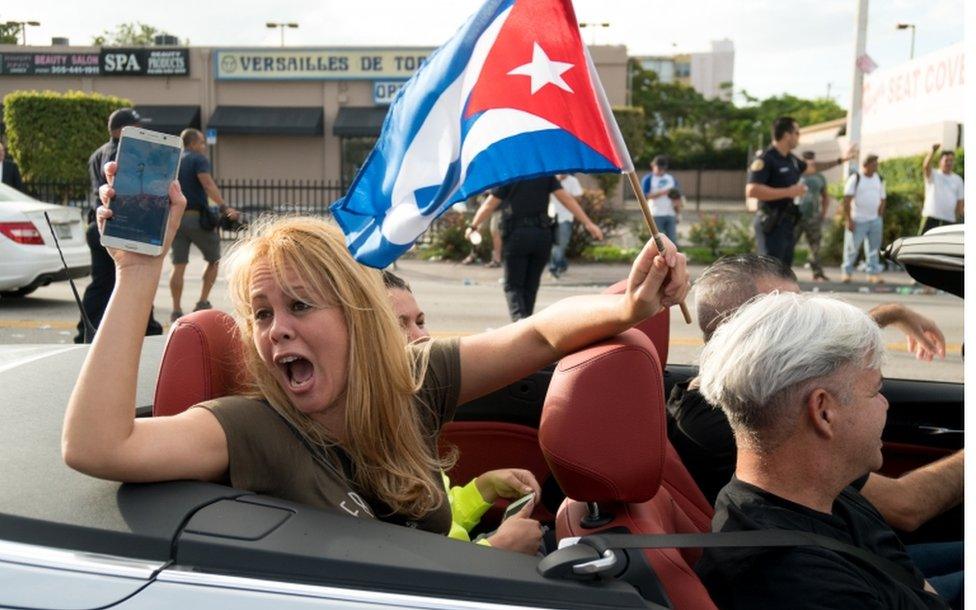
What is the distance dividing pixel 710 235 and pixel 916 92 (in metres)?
8.03

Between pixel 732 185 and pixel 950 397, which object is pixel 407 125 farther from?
pixel 732 185

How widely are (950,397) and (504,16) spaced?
82.5 inches

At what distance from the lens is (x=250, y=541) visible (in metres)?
1.64

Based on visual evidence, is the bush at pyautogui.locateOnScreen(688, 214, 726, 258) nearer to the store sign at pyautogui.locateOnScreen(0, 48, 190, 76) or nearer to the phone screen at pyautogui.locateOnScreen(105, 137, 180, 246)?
the phone screen at pyautogui.locateOnScreen(105, 137, 180, 246)

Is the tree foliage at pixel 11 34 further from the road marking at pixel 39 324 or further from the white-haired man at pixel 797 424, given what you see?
→ the white-haired man at pixel 797 424

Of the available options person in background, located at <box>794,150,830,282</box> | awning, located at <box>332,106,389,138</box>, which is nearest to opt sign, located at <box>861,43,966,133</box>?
person in background, located at <box>794,150,830,282</box>

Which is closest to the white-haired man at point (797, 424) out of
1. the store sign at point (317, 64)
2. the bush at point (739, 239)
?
the bush at point (739, 239)

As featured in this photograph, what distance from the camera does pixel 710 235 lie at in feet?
55.7

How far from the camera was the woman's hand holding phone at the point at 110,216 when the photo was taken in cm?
179

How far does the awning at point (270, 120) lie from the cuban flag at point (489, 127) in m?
35.7

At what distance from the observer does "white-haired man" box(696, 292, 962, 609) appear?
2.03 meters

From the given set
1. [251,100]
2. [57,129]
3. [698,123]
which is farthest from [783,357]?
[698,123]

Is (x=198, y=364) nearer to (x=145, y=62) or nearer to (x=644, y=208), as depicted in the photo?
(x=644, y=208)

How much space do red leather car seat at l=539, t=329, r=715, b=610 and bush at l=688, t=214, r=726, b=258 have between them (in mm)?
14987
